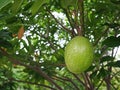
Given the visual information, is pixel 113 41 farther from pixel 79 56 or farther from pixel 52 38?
pixel 52 38

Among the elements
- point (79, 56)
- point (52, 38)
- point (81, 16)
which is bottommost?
point (79, 56)

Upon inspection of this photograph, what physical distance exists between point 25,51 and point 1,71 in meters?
0.31

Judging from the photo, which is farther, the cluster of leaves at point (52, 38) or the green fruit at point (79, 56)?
the cluster of leaves at point (52, 38)

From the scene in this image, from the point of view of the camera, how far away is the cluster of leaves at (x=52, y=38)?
1.45 m

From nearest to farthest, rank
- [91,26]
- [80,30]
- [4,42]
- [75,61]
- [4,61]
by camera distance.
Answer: [75,61], [80,30], [4,42], [91,26], [4,61]

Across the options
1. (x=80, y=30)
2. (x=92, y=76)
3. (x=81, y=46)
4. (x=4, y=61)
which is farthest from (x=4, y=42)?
(x=81, y=46)

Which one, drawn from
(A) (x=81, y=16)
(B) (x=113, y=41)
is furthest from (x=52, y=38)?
(A) (x=81, y=16)

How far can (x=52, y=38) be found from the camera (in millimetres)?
2775

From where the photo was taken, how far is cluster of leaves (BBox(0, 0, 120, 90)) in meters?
1.45

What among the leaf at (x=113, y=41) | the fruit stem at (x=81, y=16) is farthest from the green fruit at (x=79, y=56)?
the leaf at (x=113, y=41)

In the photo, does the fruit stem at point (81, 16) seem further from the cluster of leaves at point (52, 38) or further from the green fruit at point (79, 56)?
the green fruit at point (79, 56)

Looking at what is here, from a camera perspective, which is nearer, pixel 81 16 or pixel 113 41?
pixel 81 16

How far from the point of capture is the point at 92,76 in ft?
6.24

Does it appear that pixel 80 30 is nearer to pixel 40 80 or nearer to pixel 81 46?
pixel 81 46
